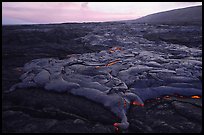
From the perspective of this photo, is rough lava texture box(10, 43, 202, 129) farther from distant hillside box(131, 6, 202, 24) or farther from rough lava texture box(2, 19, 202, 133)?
distant hillside box(131, 6, 202, 24)

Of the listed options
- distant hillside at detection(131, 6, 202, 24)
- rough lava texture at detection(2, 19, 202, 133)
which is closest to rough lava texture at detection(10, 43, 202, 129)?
rough lava texture at detection(2, 19, 202, 133)

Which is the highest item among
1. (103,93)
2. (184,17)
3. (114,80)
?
(184,17)

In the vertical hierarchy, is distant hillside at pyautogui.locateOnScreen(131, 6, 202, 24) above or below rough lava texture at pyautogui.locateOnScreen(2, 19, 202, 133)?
above

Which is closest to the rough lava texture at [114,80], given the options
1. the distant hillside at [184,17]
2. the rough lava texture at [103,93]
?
the rough lava texture at [103,93]

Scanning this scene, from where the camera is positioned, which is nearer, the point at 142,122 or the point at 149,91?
the point at 142,122

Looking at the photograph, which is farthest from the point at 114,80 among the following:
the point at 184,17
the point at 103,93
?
the point at 184,17

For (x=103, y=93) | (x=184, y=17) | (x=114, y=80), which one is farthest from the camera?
(x=184, y=17)

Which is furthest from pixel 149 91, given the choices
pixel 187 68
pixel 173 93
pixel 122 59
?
pixel 122 59

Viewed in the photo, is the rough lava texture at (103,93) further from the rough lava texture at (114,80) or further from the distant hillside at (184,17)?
the distant hillside at (184,17)

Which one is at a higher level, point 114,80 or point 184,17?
point 184,17

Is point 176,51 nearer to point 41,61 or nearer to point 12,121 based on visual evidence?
point 41,61

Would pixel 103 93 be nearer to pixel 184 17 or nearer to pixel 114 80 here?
pixel 114 80

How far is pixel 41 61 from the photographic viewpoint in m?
7.02

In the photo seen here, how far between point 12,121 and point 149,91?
306cm
